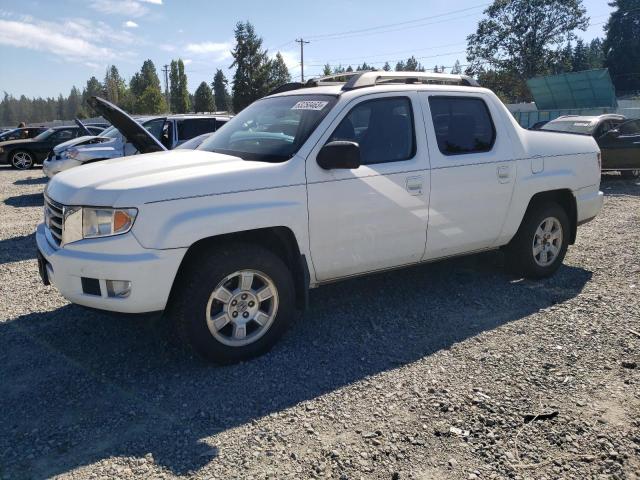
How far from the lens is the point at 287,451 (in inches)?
111

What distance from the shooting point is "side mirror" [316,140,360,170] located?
3.74 meters

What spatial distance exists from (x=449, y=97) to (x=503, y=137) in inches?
28.0

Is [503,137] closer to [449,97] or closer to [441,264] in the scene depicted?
[449,97]

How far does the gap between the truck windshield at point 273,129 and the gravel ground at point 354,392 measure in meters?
1.50

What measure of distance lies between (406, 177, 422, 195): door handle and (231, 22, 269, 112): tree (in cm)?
6063

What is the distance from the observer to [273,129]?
168 inches

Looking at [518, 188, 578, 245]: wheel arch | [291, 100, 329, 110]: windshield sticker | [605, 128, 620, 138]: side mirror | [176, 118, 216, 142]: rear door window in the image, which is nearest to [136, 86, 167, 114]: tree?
[176, 118, 216, 142]: rear door window

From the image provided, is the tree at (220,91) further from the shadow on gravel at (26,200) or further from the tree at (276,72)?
the shadow on gravel at (26,200)

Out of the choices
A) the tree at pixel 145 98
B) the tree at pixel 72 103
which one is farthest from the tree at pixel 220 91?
the tree at pixel 72 103

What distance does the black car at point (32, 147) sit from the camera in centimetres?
1981

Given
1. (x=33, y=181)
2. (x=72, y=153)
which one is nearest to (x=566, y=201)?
(x=72, y=153)

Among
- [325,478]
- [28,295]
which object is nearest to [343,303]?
[325,478]

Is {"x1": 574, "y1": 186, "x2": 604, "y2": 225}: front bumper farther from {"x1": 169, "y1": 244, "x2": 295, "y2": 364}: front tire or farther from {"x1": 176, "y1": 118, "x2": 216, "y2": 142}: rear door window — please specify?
{"x1": 176, "y1": 118, "x2": 216, "y2": 142}: rear door window

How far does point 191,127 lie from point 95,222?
29.0 ft
